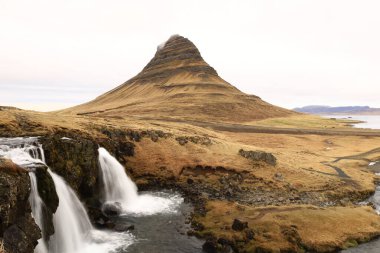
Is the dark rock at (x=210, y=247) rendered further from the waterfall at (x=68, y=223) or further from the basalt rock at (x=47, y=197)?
the basalt rock at (x=47, y=197)

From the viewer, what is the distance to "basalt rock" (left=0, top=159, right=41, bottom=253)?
22406mm

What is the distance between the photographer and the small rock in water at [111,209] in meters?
40.8

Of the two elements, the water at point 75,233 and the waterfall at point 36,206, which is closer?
the waterfall at point 36,206

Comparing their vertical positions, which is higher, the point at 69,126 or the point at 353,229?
the point at 69,126

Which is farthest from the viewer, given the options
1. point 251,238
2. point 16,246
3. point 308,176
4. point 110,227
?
point 308,176

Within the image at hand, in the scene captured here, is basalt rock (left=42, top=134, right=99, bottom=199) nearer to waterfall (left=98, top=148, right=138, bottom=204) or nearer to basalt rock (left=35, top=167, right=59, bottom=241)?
waterfall (left=98, top=148, right=138, bottom=204)

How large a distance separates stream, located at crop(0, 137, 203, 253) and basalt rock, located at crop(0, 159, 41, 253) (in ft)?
9.92

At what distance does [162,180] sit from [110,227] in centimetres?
1775

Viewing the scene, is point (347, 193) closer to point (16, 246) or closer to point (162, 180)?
point (162, 180)

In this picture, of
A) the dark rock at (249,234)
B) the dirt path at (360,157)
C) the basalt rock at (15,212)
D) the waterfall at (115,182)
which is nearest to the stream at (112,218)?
the waterfall at (115,182)

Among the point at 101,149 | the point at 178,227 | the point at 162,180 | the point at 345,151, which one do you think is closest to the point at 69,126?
the point at 101,149

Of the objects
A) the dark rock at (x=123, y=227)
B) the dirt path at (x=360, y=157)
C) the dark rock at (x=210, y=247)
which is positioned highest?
the dirt path at (x=360, y=157)

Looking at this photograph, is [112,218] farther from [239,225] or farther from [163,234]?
[239,225]

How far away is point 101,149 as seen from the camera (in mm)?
48562
